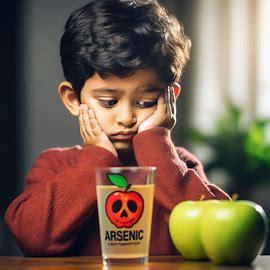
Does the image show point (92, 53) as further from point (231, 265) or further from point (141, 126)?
point (231, 265)

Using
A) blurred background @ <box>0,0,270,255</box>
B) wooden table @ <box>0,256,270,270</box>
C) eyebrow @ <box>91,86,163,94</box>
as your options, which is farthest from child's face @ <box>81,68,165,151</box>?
blurred background @ <box>0,0,270,255</box>

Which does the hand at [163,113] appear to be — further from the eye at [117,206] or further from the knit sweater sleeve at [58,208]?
the eye at [117,206]

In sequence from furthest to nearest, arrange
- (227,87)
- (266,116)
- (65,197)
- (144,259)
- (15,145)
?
(227,87) < (266,116) < (15,145) < (65,197) < (144,259)

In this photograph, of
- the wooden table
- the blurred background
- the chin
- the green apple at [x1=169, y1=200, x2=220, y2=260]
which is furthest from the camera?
the blurred background

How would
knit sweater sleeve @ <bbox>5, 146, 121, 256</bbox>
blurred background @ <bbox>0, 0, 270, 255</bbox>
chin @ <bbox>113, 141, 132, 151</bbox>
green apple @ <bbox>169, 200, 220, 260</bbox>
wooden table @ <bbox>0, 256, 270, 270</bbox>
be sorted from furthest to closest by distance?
1. blurred background @ <bbox>0, 0, 270, 255</bbox>
2. chin @ <bbox>113, 141, 132, 151</bbox>
3. knit sweater sleeve @ <bbox>5, 146, 121, 256</bbox>
4. green apple @ <bbox>169, 200, 220, 260</bbox>
5. wooden table @ <bbox>0, 256, 270, 270</bbox>

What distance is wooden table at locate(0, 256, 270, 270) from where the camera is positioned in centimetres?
122

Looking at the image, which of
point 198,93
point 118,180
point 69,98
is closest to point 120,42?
point 69,98

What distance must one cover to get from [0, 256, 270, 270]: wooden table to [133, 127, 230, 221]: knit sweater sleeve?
0.15m

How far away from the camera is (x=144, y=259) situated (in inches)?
49.8

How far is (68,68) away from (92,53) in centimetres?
9

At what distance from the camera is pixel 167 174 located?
61.1 inches

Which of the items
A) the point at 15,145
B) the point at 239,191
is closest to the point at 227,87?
the point at 239,191

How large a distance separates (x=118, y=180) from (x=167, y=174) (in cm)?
31

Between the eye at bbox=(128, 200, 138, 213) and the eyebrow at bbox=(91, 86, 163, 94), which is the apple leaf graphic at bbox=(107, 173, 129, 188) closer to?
the eye at bbox=(128, 200, 138, 213)
